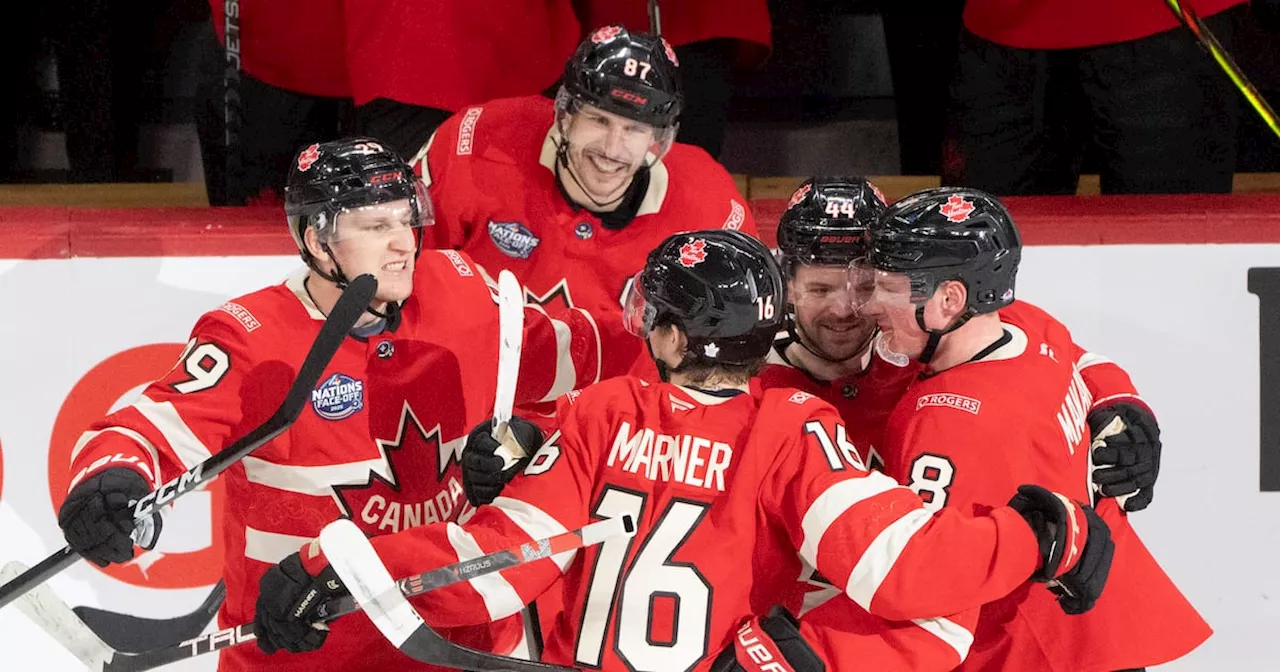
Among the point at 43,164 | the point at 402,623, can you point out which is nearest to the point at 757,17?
the point at 402,623

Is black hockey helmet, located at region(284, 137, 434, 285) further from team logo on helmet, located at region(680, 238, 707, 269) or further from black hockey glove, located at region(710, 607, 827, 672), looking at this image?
black hockey glove, located at region(710, 607, 827, 672)

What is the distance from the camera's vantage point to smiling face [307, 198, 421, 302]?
2.26 metres

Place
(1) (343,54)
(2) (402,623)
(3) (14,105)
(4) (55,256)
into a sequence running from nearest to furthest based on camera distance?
1. (2) (402,623)
2. (4) (55,256)
3. (1) (343,54)
4. (3) (14,105)

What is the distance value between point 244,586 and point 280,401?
0.99ft

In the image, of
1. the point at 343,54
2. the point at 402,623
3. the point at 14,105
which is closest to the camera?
the point at 402,623

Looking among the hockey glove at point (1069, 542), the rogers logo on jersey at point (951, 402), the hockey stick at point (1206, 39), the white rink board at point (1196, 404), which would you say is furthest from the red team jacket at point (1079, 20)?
the hockey glove at point (1069, 542)

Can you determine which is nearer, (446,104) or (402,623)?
(402,623)

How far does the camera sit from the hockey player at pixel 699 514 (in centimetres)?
195

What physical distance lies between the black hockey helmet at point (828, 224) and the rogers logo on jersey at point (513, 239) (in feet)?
1.72

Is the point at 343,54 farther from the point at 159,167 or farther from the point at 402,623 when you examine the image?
the point at 402,623

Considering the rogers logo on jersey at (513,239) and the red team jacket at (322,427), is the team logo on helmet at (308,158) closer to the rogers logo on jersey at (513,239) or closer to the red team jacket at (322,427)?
the red team jacket at (322,427)

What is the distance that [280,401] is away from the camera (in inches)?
90.0

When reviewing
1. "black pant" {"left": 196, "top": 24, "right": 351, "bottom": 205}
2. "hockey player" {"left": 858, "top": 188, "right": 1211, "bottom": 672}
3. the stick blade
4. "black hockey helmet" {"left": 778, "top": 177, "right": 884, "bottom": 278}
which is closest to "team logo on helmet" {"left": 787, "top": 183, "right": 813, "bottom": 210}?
"black hockey helmet" {"left": 778, "top": 177, "right": 884, "bottom": 278}

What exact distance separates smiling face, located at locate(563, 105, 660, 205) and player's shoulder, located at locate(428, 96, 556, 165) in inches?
5.8
